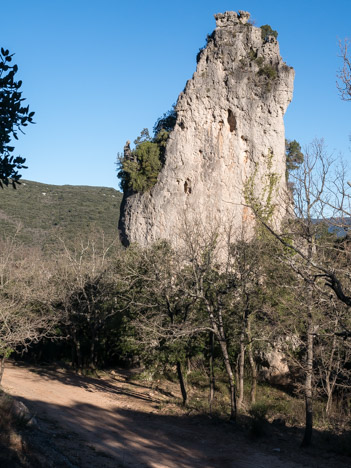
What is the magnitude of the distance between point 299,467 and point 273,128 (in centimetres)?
2283

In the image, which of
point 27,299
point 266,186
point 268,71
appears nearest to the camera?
point 27,299

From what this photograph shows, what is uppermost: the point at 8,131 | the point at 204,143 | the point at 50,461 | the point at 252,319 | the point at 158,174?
the point at 204,143

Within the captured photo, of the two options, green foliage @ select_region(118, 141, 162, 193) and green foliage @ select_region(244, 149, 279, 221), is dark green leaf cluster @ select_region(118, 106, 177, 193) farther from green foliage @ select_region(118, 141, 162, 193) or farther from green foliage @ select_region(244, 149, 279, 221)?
green foliage @ select_region(244, 149, 279, 221)

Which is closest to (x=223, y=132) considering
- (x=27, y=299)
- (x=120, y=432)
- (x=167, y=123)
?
(x=167, y=123)

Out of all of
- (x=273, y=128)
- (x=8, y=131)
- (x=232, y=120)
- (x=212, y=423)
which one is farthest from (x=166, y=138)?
(x=8, y=131)

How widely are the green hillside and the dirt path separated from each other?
91.2ft

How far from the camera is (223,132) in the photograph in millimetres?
29656

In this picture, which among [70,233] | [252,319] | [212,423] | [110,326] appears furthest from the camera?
[70,233]

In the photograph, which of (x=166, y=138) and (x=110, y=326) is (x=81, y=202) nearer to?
(x=166, y=138)

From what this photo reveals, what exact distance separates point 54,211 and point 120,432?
50400mm

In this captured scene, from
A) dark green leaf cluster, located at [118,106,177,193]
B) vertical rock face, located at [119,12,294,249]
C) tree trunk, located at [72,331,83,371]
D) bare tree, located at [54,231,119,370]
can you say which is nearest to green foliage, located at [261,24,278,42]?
vertical rock face, located at [119,12,294,249]

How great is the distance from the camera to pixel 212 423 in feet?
47.9

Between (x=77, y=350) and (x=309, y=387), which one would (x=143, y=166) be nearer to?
→ (x=77, y=350)

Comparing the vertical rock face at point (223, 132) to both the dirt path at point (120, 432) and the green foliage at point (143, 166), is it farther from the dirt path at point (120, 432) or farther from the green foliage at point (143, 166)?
the dirt path at point (120, 432)
